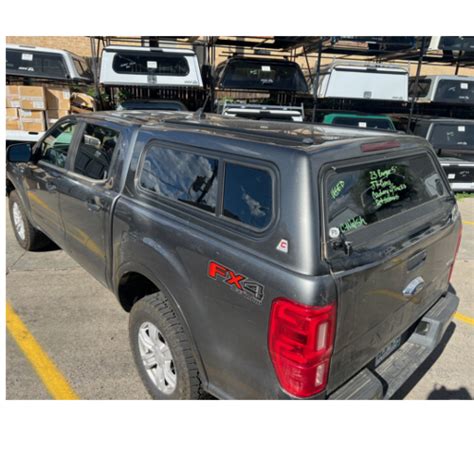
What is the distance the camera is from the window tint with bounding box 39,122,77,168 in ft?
11.7

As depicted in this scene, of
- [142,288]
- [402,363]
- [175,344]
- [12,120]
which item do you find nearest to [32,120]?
[12,120]

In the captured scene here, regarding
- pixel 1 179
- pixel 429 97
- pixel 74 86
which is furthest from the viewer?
pixel 429 97

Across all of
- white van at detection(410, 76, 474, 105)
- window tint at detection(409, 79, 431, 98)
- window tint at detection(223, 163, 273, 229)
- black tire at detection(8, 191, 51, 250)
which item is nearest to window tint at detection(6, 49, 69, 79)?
black tire at detection(8, 191, 51, 250)

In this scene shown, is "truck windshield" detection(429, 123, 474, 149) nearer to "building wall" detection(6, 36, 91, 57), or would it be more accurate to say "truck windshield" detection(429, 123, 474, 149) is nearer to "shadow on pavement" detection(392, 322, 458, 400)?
"shadow on pavement" detection(392, 322, 458, 400)

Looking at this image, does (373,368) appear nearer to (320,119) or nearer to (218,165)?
(218,165)

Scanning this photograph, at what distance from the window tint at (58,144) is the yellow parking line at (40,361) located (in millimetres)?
1502

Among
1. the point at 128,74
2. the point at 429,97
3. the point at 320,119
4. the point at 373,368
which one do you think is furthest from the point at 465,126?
the point at 373,368

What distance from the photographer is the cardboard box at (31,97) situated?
20.6 ft

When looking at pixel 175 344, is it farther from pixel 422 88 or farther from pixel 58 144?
pixel 422 88

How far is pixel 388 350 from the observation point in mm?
2232

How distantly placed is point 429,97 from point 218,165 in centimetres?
953

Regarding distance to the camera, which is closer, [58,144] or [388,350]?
[388,350]

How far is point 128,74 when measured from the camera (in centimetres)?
716

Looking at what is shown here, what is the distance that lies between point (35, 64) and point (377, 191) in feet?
24.9
